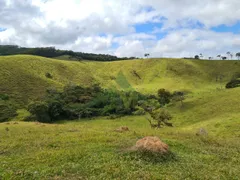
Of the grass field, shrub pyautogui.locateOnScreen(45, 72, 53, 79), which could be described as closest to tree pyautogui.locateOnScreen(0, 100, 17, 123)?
the grass field

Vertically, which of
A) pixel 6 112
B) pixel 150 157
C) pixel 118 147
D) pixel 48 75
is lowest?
pixel 6 112

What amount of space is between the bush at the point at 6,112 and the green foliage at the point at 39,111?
20.2 ft

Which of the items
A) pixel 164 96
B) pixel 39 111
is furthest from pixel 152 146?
pixel 164 96

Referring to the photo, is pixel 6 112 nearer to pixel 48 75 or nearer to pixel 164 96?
pixel 48 75

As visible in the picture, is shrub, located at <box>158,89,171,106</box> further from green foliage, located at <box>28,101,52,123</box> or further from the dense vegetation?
green foliage, located at <box>28,101,52,123</box>

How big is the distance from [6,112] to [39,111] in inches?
437

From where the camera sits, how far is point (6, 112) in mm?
78750

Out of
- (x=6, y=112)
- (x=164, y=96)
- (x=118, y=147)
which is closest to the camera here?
(x=118, y=147)

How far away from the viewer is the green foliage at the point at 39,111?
7588cm

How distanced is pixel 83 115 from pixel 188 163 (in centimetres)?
7200

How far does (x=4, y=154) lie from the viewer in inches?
715

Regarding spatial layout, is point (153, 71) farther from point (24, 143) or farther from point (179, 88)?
point (24, 143)

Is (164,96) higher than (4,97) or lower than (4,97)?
higher

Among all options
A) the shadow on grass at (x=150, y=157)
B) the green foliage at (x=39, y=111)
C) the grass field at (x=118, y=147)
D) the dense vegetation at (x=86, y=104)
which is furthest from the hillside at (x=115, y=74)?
the shadow on grass at (x=150, y=157)
